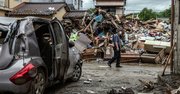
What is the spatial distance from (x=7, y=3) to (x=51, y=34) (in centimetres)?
2451

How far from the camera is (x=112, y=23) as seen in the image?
2994 cm

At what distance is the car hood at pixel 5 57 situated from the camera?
310 inches

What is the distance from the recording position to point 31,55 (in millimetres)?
8391

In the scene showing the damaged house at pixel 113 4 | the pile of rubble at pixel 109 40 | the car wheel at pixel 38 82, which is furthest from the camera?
the damaged house at pixel 113 4

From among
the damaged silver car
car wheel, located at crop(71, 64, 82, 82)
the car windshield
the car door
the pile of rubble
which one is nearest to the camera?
the damaged silver car

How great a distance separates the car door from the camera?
9977mm

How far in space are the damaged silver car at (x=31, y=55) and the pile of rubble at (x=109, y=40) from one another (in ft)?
33.9

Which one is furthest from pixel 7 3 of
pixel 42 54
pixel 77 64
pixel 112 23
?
pixel 42 54

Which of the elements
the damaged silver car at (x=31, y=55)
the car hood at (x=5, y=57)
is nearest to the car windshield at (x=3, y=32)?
the damaged silver car at (x=31, y=55)

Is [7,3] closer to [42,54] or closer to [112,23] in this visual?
[112,23]

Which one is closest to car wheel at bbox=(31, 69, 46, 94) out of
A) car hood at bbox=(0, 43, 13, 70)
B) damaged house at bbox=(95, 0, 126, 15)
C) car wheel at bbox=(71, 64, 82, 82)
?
car hood at bbox=(0, 43, 13, 70)

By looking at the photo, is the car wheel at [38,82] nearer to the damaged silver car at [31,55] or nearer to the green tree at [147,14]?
the damaged silver car at [31,55]

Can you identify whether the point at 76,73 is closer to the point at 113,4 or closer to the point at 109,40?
the point at 109,40

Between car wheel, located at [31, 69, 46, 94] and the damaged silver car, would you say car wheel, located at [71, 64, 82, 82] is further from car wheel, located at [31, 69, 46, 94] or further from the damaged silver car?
car wheel, located at [31, 69, 46, 94]
